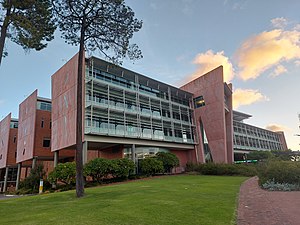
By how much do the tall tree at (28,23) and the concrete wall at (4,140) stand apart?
39.1 meters

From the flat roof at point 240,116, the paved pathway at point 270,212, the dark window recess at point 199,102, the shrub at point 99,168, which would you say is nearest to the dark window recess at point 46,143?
the shrub at point 99,168

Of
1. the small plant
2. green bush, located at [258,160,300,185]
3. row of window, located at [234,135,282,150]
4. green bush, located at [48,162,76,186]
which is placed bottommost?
the small plant

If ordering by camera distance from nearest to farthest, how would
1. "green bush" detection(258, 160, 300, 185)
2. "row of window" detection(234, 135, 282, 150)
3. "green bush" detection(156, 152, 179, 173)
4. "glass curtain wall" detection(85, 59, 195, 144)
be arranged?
"green bush" detection(258, 160, 300, 185)
"glass curtain wall" detection(85, 59, 195, 144)
"green bush" detection(156, 152, 179, 173)
"row of window" detection(234, 135, 282, 150)

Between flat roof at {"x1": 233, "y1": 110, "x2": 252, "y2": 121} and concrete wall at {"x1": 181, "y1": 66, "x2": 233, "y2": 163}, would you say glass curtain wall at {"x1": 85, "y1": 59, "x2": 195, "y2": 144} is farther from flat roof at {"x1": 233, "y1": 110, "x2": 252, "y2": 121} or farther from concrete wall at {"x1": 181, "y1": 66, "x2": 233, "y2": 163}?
flat roof at {"x1": 233, "y1": 110, "x2": 252, "y2": 121}

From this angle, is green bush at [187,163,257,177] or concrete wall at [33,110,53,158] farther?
concrete wall at [33,110,53,158]

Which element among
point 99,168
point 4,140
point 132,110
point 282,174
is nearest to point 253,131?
point 132,110

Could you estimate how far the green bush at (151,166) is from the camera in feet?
93.9

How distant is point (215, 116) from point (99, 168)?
71.1 feet

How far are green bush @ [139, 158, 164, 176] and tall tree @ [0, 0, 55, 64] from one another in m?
19.5

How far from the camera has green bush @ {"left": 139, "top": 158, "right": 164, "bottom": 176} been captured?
28.6 m

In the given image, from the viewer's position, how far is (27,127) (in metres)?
37.8

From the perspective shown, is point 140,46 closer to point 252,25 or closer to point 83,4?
point 83,4

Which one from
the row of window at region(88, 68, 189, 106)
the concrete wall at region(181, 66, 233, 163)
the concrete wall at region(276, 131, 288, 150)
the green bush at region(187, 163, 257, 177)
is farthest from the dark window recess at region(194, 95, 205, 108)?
the concrete wall at region(276, 131, 288, 150)

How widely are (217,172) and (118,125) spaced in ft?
45.4
